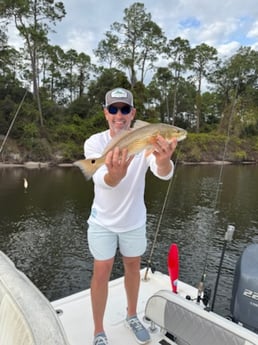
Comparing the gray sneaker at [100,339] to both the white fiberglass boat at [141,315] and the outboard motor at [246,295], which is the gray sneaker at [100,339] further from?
the outboard motor at [246,295]

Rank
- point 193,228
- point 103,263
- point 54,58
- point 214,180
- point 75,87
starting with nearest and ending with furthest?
→ point 103,263 → point 193,228 → point 214,180 → point 54,58 → point 75,87

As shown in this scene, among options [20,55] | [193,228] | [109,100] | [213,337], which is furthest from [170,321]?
[20,55]

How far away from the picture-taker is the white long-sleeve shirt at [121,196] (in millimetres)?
2002

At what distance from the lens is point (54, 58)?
111 ft

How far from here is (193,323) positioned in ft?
5.89

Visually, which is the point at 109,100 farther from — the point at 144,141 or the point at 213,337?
the point at 213,337

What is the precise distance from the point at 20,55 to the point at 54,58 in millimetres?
4116

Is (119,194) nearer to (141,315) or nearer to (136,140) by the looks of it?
(136,140)

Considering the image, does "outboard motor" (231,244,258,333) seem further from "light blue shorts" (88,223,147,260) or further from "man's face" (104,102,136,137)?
"man's face" (104,102,136,137)

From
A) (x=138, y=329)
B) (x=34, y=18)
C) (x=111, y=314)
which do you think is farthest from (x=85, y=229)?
(x=34, y=18)

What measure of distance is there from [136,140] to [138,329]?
1308 millimetres

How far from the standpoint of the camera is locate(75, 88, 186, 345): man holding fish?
1877 mm

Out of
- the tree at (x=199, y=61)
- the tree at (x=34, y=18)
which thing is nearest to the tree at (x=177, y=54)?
the tree at (x=199, y=61)

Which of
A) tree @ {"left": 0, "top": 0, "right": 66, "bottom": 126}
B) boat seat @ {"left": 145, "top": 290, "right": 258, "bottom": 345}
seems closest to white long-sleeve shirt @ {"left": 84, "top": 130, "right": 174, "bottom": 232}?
boat seat @ {"left": 145, "top": 290, "right": 258, "bottom": 345}
